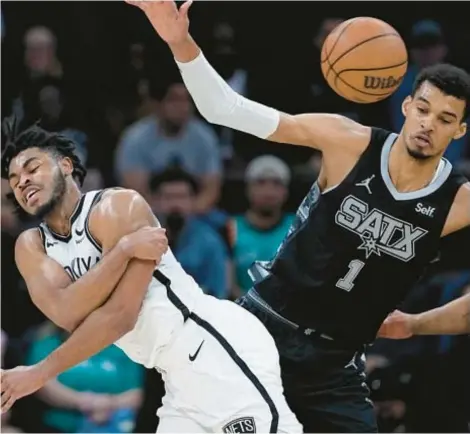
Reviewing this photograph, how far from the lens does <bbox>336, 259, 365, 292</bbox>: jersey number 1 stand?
484cm

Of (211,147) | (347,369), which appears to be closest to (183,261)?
(211,147)

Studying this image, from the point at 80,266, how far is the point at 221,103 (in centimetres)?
95

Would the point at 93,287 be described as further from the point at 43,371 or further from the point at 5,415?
the point at 5,415

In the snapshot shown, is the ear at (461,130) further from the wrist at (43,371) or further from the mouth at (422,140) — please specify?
the wrist at (43,371)

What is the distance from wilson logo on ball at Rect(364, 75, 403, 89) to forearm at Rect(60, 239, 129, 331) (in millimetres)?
1567

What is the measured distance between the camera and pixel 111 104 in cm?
880

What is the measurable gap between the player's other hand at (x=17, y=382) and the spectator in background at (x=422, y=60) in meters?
4.81

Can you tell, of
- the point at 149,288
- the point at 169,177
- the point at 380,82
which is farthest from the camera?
the point at 169,177

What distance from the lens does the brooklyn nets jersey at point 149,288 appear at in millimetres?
4441

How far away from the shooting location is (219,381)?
4.35m

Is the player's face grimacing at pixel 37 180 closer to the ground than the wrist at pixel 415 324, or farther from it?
farther from it

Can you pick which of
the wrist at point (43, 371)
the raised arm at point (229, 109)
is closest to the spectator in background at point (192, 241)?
the raised arm at point (229, 109)

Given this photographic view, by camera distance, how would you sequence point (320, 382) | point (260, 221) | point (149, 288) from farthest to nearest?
1. point (260, 221)
2. point (320, 382)
3. point (149, 288)

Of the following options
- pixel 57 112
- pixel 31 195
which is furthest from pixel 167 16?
pixel 57 112
